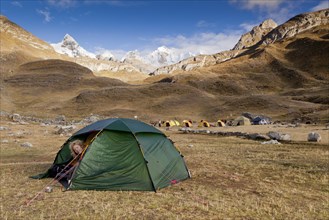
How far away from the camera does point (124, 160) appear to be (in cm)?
1466

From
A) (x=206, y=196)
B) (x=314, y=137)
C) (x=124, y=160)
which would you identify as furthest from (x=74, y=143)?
(x=314, y=137)

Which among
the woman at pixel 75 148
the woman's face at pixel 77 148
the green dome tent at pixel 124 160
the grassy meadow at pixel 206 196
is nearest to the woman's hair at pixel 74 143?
the woman at pixel 75 148

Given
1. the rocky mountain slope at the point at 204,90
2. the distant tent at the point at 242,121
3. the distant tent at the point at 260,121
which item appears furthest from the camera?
the rocky mountain slope at the point at 204,90

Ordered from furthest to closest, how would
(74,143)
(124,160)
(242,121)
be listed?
(242,121) → (74,143) → (124,160)

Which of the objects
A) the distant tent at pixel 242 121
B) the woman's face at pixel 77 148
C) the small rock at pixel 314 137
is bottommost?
the distant tent at pixel 242 121

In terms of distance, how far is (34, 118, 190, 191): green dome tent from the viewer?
14.1 metres

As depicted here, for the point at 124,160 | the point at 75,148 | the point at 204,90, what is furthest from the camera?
the point at 204,90

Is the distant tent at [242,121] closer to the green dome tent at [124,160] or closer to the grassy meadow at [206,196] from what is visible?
the grassy meadow at [206,196]

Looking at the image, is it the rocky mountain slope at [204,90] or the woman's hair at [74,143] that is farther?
the rocky mountain slope at [204,90]

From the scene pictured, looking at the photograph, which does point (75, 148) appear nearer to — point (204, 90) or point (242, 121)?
point (242, 121)

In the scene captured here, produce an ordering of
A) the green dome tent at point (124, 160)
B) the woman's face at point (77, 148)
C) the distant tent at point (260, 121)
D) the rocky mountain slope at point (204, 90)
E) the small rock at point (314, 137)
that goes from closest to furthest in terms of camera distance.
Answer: the green dome tent at point (124, 160), the woman's face at point (77, 148), the small rock at point (314, 137), the distant tent at point (260, 121), the rocky mountain slope at point (204, 90)

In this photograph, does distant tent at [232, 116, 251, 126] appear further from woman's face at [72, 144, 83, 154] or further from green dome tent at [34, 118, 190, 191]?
woman's face at [72, 144, 83, 154]

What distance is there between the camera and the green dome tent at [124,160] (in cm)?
1406

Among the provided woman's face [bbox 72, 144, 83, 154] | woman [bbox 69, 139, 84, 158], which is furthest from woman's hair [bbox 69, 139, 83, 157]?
woman's face [bbox 72, 144, 83, 154]
